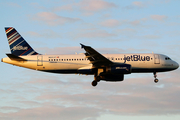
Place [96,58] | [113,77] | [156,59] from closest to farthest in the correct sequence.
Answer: [96,58] < [156,59] < [113,77]

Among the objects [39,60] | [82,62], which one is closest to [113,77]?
[82,62]

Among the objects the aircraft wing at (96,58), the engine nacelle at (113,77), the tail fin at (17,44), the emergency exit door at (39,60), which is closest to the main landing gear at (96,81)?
the aircraft wing at (96,58)

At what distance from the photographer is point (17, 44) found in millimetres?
55875

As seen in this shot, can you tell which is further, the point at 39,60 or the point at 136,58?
the point at 39,60

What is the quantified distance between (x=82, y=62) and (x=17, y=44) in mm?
12243

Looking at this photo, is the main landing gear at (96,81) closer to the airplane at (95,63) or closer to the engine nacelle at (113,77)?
the airplane at (95,63)

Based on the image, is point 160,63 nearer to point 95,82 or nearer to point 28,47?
point 95,82

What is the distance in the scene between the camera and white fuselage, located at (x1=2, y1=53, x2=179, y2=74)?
51.2 meters

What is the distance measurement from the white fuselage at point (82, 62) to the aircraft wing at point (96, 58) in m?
1.71

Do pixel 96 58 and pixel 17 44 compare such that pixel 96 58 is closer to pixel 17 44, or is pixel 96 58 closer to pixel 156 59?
pixel 156 59

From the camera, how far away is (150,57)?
51562 millimetres

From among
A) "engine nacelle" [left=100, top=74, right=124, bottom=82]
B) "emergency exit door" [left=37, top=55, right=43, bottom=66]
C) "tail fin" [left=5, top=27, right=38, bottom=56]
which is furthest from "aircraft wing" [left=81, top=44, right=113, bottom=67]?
"tail fin" [left=5, top=27, right=38, bottom=56]

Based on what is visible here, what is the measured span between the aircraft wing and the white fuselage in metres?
1.71

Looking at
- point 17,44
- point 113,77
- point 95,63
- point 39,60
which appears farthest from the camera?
point 17,44
